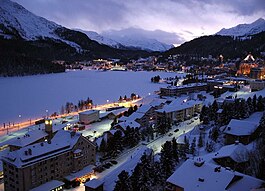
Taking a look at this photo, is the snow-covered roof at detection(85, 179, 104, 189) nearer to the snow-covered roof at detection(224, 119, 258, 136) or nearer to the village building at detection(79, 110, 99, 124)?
the snow-covered roof at detection(224, 119, 258, 136)

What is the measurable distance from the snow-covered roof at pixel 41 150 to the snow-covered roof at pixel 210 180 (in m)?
7.39

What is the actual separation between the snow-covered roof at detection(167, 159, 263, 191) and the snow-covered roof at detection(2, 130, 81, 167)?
291 inches

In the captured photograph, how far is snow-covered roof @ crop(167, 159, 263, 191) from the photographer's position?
1134 centimetres

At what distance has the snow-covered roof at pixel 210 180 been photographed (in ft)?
37.2

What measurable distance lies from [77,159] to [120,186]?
5.30 m

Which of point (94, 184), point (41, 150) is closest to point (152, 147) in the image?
point (94, 184)

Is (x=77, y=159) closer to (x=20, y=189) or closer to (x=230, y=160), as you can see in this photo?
(x=20, y=189)

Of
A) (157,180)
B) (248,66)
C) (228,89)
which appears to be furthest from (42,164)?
(248,66)

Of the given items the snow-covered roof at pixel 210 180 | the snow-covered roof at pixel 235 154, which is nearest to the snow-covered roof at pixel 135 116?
the snow-covered roof at pixel 235 154

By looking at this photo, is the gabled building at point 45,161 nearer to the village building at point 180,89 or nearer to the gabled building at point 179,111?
the gabled building at point 179,111

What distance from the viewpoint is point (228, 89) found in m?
44.6

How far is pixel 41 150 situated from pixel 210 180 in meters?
9.35

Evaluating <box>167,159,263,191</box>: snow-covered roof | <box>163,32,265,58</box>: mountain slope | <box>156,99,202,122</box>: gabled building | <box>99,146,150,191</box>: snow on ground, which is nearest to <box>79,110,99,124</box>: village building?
<box>156,99,202,122</box>: gabled building

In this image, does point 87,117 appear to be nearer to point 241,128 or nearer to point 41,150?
point 41,150
